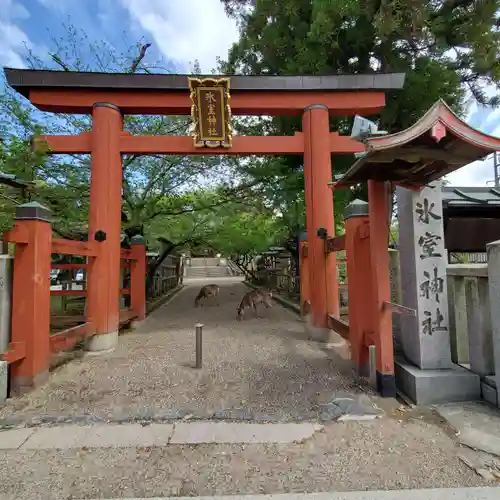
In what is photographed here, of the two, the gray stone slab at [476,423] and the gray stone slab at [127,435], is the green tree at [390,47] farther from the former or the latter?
the gray stone slab at [127,435]

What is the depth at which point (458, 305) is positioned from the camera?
416cm

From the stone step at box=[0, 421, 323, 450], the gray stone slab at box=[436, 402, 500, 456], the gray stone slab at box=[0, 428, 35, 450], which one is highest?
the gray stone slab at box=[436, 402, 500, 456]

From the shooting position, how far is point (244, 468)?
2715mm

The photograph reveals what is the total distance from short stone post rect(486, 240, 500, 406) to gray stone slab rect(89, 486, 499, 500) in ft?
4.71

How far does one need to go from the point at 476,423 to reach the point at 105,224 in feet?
21.8

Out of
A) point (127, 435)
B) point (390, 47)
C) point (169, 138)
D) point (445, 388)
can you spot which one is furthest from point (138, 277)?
point (390, 47)

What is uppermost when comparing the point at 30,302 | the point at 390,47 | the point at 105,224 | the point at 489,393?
the point at 390,47

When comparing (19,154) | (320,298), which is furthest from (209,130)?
(320,298)

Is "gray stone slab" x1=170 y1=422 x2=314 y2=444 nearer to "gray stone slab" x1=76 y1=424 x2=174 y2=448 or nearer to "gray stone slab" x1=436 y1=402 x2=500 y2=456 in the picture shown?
"gray stone slab" x1=76 y1=424 x2=174 y2=448

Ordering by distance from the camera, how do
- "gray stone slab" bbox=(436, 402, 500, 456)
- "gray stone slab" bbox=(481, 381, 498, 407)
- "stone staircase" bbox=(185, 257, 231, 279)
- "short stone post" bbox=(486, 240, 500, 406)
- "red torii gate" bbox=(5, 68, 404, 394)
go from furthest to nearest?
1. "stone staircase" bbox=(185, 257, 231, 279)
2. "red torii gate" bbox=(5, 68, 404, 394)
3. "gray stone slab" bbox=(481, 381, 498, 407)
4. "short stone post" bbox=(486, 240, 500, 406)
5. "gray stone slab" bbox=(436, 402, 500, 456)

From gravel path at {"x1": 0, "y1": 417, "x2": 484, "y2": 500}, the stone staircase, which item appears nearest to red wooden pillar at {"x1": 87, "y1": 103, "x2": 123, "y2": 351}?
gravel path at {"x1": 0, "y1": 417, "x2": 484, "y2": 500}

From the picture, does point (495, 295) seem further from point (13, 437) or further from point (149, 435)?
point (13, 437)

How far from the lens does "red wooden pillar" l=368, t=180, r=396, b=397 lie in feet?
13.2

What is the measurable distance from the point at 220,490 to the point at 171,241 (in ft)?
39.5
